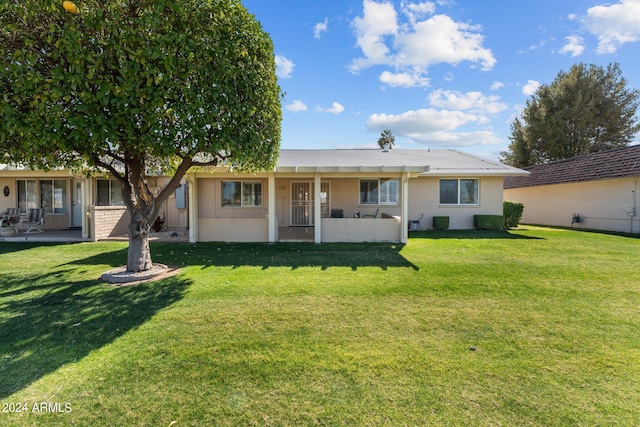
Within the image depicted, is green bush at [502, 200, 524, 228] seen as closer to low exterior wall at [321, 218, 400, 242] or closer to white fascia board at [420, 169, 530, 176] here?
white fascia board at [420, 169, 530, 176]

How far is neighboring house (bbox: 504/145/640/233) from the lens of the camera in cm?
1419

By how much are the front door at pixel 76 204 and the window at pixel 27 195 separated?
5.23 feet

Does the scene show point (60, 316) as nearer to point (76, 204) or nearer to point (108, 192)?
point (108, 192)

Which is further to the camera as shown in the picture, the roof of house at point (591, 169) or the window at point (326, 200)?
the roof of house at point (591, 169)

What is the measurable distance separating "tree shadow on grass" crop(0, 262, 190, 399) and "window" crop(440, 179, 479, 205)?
12176 millimetres

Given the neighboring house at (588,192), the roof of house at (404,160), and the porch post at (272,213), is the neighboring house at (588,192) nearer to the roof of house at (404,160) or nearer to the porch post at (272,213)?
the roof of house at (404,160)

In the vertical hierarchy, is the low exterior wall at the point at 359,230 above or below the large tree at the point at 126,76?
below

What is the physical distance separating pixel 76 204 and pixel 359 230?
1293 cm

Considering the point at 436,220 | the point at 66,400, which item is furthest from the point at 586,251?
the point at 66,400

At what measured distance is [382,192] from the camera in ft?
46.7

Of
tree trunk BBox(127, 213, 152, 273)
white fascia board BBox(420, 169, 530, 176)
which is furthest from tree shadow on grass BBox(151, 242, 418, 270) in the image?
white fascia board BBox(420, 169, 530, 176)

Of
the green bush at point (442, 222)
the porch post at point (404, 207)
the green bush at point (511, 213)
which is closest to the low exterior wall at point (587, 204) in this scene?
the green bush at point (511, 213)

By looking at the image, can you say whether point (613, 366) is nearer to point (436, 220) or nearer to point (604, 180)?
point (436, 220)

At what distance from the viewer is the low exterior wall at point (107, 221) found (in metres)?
11.1
